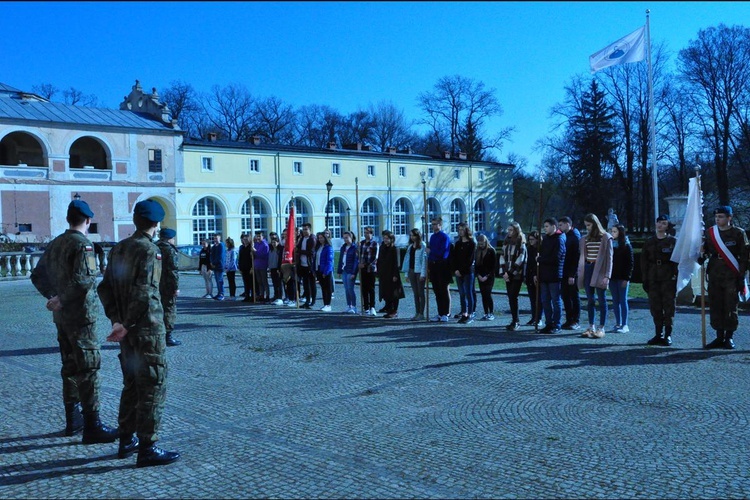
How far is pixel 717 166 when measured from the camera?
4753 cm

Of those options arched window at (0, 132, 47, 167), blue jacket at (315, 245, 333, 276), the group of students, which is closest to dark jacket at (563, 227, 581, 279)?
the group of students

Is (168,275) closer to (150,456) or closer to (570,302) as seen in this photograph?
(150,456)

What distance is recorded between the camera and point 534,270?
12805 mm

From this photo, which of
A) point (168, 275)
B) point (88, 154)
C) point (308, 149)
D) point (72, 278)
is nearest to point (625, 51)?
point (168, 275)

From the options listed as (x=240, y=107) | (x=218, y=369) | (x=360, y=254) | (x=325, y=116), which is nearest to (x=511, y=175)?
(x=325, y=116)

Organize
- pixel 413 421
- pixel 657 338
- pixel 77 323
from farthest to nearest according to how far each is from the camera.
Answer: pixel 657 338
pixel 413 421
pixel 77 323

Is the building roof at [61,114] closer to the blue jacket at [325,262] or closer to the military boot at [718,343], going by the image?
the blue jacket at [325,262]

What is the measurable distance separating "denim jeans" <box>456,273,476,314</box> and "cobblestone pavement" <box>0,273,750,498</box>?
6.46 ft

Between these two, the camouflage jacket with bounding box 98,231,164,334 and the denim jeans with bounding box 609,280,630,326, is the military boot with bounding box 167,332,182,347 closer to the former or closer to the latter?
the camouflage jacket with bounding box 98,231,164,334

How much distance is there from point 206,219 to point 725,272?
46392 millimetres

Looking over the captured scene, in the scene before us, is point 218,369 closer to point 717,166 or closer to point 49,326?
point 49,326

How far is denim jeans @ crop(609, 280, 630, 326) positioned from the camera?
1152 centimetres

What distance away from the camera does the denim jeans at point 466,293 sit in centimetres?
1327

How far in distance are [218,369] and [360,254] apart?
6746 mm
